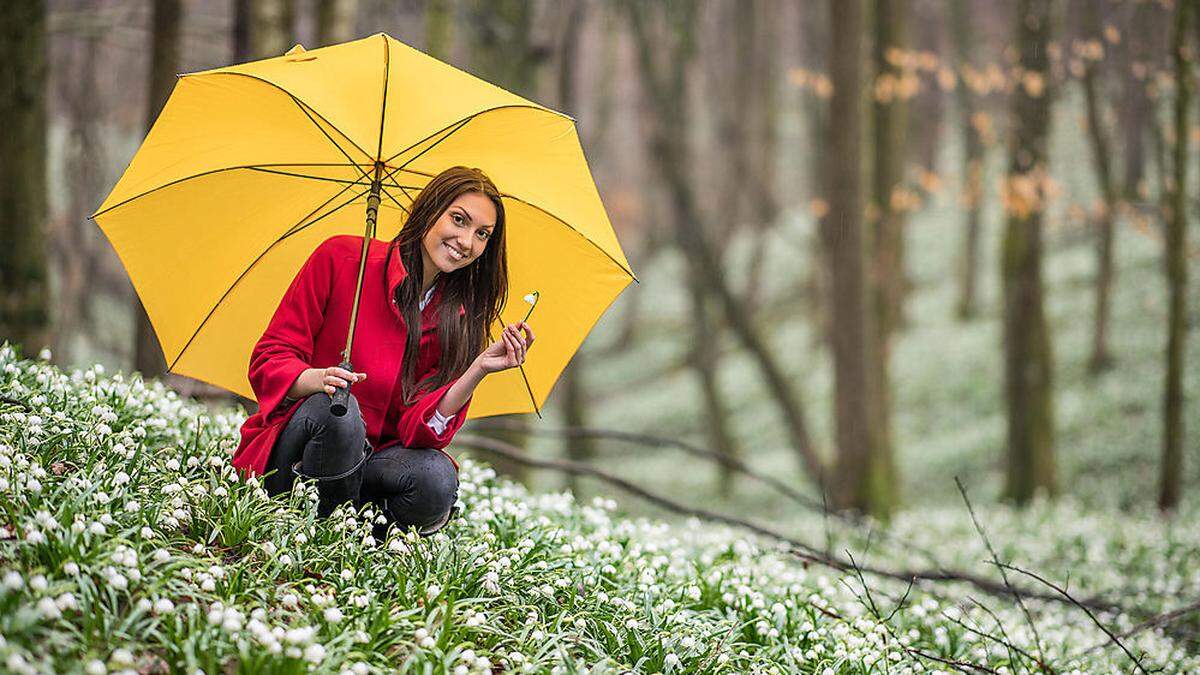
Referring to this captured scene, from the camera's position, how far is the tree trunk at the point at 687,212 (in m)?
11.8

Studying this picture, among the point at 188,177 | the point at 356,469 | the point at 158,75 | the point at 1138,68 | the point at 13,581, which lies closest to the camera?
the point at 13,581

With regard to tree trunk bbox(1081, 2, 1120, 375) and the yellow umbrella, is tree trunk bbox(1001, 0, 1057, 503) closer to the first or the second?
tree trunk bbox(1081, 2, 1120, 375)

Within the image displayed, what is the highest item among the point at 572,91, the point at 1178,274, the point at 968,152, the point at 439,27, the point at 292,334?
the point at 968,152

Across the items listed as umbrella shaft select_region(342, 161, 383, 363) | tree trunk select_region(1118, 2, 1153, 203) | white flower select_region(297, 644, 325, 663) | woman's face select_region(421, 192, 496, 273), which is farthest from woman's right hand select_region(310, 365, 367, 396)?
tree trunk select_region(1118, 2, 1153, 203)

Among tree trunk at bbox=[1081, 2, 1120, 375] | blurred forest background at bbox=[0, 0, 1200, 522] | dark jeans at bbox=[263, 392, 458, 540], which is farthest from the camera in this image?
tree trunk at bbox=[1081, 2, 1120, 375]

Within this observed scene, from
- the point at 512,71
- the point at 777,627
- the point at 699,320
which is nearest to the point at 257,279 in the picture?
the point at 777,627

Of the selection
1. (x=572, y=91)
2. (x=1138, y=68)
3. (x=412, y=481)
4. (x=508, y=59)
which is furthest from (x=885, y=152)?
(x=412, y=481)

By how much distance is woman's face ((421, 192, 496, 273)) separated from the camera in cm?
373

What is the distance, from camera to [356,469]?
3643 millimetres

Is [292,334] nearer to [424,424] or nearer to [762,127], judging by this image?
[424,424]

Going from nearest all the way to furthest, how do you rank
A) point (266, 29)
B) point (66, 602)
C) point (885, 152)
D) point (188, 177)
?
point (66, 602), point (188, 177), point (266, 29), point (885, 152)

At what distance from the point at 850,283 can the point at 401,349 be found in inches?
278

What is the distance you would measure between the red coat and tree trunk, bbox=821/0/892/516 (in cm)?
691

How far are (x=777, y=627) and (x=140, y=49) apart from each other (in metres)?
9.02
